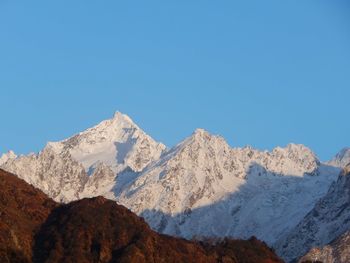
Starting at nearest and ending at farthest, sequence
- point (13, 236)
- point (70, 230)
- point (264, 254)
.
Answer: point (13, 236) → point (70, 230) → point (264, 254)

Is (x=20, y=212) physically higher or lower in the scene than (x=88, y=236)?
higher

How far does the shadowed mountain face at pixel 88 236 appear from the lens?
156875 mm

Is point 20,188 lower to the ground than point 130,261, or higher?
higher

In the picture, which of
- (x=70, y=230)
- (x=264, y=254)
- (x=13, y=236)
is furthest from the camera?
(x=264, y=254)

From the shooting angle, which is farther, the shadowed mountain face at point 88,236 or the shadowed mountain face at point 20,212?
the shadowed mountain face at point 88,236

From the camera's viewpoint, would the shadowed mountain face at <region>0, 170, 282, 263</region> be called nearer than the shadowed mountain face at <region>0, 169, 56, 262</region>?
No

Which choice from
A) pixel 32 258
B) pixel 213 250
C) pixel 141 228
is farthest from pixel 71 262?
pixel 213 250

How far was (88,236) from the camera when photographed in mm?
161250

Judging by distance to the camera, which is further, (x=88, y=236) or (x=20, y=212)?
(x=20, y=212)

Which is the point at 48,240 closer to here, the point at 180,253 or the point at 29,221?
the point at 29,221

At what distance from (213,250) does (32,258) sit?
2944 centimetres

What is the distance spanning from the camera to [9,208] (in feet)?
537

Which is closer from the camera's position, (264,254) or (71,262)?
(71,262)

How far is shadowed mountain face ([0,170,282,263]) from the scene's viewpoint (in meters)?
157
